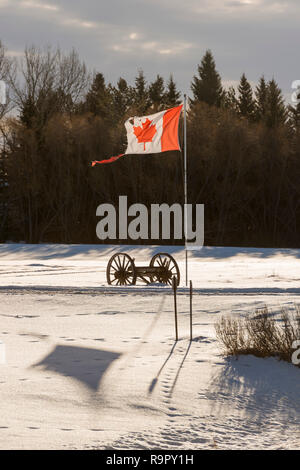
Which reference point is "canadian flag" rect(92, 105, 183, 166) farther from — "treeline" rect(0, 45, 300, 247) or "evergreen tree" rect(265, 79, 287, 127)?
"evergreen tree" rect(265, 79, 287, 127)

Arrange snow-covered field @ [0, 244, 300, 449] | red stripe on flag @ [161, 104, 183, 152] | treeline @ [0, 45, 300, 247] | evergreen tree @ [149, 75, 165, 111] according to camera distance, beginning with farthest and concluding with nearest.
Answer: evergreen tree @ [149, 75, 165, 111] → treeline @ [0, 45, 300, 247] → red stripe on flag @ [161, 104, 183, 152] → snow-covered field @ [0, 244, 300, 449]

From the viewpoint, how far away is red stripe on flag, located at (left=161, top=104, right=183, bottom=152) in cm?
1917

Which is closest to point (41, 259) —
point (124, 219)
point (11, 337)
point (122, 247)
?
point (122, 247)

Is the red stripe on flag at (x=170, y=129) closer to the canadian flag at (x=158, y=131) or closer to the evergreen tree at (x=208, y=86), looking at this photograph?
the canadian flag at (x=158, y=131)

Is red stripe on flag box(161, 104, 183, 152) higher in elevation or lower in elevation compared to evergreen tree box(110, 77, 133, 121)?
lower

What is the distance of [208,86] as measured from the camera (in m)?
70.5

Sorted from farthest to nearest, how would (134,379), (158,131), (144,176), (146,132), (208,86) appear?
1. (208,86)
2. (144,176)
3. (146,132)
4. (158,131)
5. (134,379)

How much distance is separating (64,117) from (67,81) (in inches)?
429

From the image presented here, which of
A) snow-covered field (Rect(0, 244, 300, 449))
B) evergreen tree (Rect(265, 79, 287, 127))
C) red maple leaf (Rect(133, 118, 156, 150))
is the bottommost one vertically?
snow-covered field (Rect(0, 244, 300, 449))

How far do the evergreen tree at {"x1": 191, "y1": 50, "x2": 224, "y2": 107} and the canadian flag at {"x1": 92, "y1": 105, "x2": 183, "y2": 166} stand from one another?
51376mm

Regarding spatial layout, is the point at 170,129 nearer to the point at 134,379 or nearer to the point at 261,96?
the point at 134,379

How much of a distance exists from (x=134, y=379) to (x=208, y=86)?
6487cm

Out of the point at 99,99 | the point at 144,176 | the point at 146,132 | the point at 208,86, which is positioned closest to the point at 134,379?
the point at 146,132

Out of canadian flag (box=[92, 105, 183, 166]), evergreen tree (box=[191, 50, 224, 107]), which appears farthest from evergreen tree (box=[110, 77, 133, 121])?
canadian flag (box=[92, 105, 183, 166])
